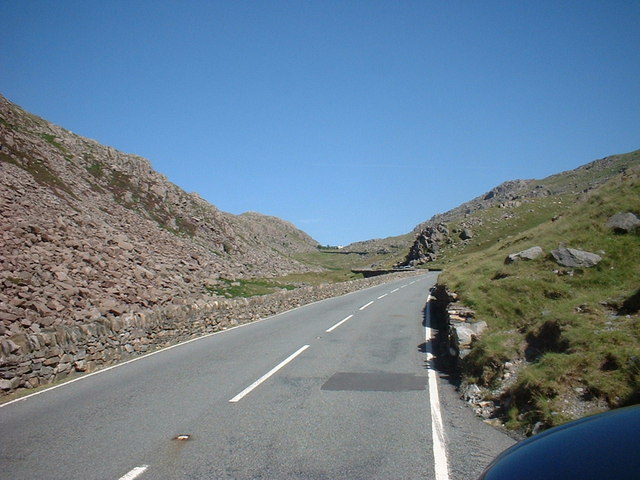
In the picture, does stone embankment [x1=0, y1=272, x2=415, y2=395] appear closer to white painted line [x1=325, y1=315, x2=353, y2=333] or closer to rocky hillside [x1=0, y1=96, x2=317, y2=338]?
rocky hillside [x1=0, y1=96, x2=317, y2=338]

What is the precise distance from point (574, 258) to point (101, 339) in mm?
13095

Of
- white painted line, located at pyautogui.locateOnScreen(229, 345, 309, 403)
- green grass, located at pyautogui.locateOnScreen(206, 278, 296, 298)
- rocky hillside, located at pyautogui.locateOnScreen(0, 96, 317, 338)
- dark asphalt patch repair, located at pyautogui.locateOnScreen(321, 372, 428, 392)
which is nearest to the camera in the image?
white painted line, located at pyautogui.locateOnScreen(229, 345, 309, 403)

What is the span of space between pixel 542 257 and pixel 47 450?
14.2m

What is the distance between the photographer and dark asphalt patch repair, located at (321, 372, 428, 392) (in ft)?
26.4

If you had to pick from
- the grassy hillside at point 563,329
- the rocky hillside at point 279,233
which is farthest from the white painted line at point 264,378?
Result: the rocky hillside at point 279,233

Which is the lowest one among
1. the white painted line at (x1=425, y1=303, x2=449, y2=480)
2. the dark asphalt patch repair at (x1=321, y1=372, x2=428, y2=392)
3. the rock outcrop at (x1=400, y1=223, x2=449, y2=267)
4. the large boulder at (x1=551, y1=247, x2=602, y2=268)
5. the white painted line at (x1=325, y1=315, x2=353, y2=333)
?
the white painted line at (x1=425, y1=303, x2=449, y2=480)

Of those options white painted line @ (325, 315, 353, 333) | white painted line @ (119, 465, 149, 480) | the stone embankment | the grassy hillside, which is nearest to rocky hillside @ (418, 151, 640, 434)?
the grassy hillside

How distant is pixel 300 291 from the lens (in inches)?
1052

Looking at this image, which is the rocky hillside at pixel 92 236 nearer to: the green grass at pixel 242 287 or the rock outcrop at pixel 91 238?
the rock outcrop at pixel 91 238

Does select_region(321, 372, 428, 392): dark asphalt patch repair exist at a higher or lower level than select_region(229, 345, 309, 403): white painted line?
lower

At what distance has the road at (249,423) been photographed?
15.7 feet

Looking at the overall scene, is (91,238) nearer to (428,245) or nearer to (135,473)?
(135,473)

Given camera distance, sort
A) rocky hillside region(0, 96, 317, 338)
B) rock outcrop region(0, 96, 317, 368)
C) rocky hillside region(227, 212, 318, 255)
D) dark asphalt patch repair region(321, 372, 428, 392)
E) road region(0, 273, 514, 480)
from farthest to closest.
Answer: rocky hillside region(227, 212, 318, 255)
rocky hillside region(0, 96, 317, 338)
rock outcrop region(0, 96, 317, 368)
dark asphalt patch repair region(321, 372, 428, 392)
road region(0, 273, 514, 480)

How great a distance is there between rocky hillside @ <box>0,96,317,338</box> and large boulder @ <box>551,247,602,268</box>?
14.2 m
